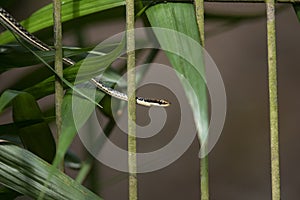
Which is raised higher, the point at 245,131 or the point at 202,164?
the point at 245,131

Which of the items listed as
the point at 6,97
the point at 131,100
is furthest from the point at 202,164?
the point at 6,97

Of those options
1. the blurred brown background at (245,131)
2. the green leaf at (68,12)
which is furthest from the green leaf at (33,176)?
the blurred brown background at (245,131)

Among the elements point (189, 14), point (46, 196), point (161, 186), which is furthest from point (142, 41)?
point (161, 186)

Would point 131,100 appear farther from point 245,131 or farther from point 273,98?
point 245,131

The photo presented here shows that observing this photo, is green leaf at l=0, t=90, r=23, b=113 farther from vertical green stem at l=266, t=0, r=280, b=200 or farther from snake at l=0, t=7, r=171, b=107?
vertical green stem at l=266, t=0, r=280, b=200

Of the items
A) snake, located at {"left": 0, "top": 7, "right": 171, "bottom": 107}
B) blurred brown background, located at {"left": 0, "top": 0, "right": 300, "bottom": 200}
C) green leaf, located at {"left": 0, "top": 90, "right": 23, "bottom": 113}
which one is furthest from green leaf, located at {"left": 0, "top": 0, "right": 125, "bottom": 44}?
blurred brown background, located at {"left": 0, "top": 0, "right": 300, "bottom": 200}

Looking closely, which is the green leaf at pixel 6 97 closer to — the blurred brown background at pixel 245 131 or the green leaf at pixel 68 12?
the green leaf at pixel 68 12
